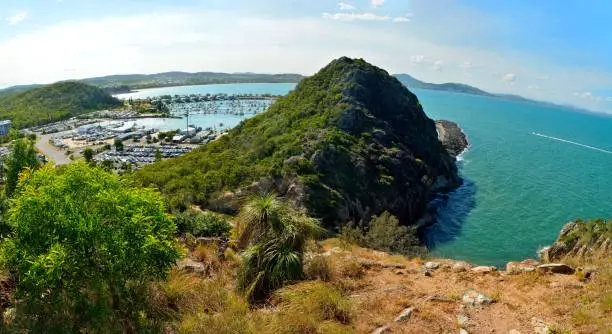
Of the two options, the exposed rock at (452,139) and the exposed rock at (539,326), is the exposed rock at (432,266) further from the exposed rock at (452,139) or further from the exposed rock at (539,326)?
the exposed rock at (452,139)

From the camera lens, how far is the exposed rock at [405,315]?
7723mm

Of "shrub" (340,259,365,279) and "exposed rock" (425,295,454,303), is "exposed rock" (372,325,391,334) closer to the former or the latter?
"exposed rock" (425,295,454,303)

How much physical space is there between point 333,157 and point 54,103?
522 ft

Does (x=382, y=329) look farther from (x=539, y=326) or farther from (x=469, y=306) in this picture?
(x=539, y=326)

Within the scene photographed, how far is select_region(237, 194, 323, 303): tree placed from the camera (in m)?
8.62

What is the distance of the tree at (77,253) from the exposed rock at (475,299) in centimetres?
569

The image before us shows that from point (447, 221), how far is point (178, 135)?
76880 mm

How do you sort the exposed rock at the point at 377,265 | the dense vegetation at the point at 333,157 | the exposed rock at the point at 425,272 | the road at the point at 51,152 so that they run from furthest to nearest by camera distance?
the road at the point at 51,152 < the dense vegetation at the point at 333,157 < the exposed rock at the point at 377,265 < the exposed rock at the point at 425,272

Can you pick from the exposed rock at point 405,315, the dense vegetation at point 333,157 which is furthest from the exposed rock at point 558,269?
the dense vegetation at point 333,157

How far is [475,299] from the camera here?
8500 mm

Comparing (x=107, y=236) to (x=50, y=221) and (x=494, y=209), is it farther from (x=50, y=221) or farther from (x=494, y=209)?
(x=494, y=209)

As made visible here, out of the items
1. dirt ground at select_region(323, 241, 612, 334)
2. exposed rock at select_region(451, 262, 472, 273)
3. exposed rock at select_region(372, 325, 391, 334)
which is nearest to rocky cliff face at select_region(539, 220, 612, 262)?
exposed rock at select_region(451, 262, 472, 273)

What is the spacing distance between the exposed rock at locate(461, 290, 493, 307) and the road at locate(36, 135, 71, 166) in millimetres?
86257

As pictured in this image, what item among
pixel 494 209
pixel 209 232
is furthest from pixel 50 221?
pixel 494 209
